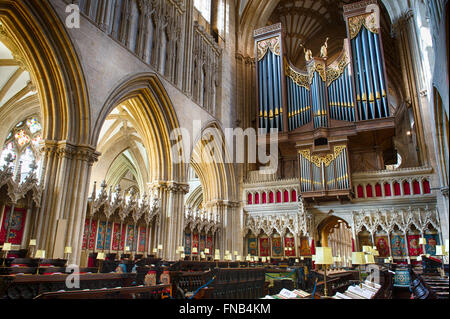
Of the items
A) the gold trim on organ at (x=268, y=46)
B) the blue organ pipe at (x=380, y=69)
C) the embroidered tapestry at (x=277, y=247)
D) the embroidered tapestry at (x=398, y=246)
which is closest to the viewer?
the embroidered tapestry at (x=398, y=246)

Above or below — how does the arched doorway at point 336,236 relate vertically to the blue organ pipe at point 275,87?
below

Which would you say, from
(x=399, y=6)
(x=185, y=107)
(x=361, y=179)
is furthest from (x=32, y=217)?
(x=399, y=6)

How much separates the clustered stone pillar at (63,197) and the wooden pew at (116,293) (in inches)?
242

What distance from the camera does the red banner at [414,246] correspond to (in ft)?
49.3

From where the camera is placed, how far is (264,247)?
17953mm

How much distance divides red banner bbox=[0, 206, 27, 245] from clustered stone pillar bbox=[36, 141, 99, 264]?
44 centimetres

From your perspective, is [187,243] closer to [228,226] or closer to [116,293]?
[228,226]

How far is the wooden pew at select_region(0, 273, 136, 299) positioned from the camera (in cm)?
491

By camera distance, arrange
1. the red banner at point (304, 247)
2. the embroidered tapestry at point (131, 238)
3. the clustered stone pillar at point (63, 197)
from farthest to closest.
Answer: the red banner at point (304, 247), the embroidered tapestry at point (131, 238), the clustered stone pillar at point (63, 197)

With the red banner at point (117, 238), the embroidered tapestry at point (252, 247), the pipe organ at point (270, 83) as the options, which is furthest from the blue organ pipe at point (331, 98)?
the red banner at point (117, 238)

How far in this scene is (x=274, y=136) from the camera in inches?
704

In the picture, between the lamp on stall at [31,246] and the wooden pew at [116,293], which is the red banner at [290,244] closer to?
the lamp on stall at [31,246]

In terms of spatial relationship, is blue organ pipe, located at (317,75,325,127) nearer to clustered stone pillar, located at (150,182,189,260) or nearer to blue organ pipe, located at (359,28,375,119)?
blue organ pipe, located at (359,28,375,119)
